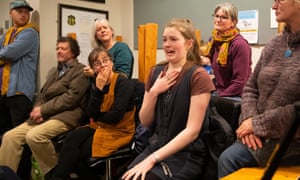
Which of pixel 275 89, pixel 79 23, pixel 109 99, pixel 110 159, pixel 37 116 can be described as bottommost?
pixel 110 159

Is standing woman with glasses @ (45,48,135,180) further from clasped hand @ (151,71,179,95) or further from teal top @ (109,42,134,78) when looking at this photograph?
clasped hand @ (151,71,179,95)

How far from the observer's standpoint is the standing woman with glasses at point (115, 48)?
111 inches

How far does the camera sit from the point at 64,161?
2277mm

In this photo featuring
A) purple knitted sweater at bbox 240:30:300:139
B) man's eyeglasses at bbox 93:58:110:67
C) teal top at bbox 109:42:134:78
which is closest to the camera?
purple knitted sweater at bbox 240:30:300:139

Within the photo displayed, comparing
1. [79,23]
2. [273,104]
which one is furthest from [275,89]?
[79,23]

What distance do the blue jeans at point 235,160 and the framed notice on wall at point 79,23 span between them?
2.15m

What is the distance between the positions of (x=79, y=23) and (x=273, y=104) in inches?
95.1

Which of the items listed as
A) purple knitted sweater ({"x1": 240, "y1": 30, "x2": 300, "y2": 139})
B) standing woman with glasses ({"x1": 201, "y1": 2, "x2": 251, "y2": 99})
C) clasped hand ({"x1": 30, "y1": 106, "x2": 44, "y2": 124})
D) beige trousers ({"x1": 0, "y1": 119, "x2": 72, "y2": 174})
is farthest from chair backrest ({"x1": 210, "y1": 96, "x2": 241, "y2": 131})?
→ clasped hand ({"x1": 30, "y1": 106, "x2": 44, "y2": 124})

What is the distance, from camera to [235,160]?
4.97ft

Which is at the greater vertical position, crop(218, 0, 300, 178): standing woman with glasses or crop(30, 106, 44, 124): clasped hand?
crop(218, 0, 300, 178): standing woman with glasses

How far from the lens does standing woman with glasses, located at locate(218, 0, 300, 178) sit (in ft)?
4.66

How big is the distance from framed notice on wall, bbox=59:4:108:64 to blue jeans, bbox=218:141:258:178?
2148mm

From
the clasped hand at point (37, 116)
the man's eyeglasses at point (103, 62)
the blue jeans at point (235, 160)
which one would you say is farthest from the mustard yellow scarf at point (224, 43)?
the clasped hand at point (37, 116)

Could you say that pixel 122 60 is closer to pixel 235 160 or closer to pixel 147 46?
pixel 147 46
